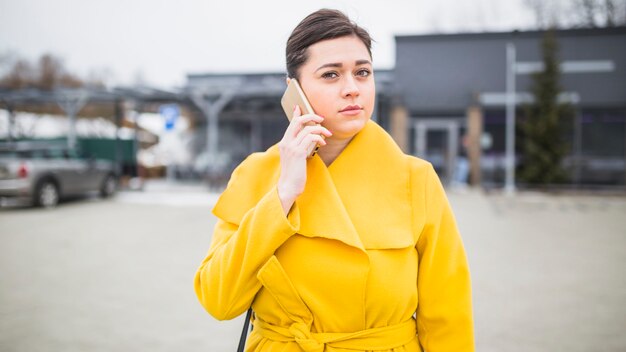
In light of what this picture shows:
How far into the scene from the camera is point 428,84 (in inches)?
750

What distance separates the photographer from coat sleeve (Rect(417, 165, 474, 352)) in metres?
1.41

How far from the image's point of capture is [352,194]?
1416mm

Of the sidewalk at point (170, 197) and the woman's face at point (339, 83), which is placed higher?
the woman's face at point (339, 83)

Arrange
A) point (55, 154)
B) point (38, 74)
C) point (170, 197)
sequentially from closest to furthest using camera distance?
point (55, 154)
point (170, 197)
point (38, 74)

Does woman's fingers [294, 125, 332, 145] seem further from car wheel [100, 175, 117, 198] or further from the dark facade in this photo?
the dark facade

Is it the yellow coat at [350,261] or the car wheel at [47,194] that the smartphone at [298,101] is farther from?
the car wheel at [47,194]

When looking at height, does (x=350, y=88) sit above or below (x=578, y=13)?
below

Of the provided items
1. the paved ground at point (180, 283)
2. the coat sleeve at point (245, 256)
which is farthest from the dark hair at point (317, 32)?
the paved ground at point (180, 283)

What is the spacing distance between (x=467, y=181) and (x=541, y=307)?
49.3 feet

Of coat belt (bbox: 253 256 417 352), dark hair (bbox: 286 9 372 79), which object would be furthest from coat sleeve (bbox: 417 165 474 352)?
dark hair (bbox: 286 9 372 79)

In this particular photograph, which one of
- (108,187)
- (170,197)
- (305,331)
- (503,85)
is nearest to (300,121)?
(305,331)

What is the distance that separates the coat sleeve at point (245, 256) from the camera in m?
1.28

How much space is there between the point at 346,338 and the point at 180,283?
433 cm

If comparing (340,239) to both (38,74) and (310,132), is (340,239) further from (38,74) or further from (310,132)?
(38,74)
